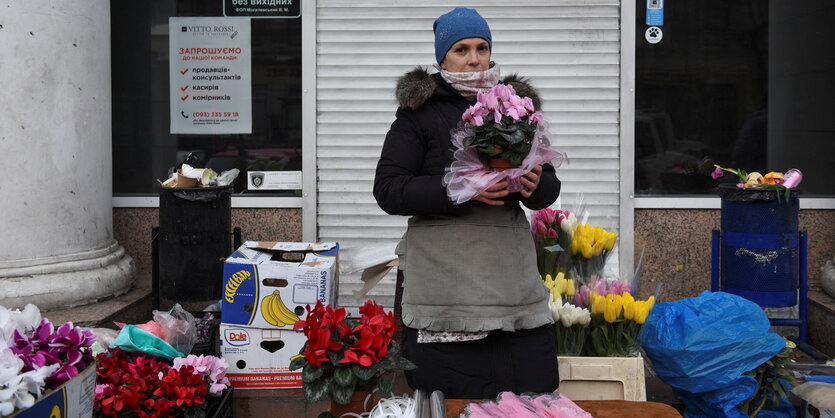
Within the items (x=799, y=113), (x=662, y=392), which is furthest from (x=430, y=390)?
(x=799, y=113)

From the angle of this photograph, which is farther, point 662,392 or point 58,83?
point 58,83

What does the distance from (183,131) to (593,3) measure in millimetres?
3360

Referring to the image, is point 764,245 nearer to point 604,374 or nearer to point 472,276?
point 604,374

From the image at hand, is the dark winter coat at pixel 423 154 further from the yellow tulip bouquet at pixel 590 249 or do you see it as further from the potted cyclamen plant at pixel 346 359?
the yellow tulip bouquet at pixel 590 249

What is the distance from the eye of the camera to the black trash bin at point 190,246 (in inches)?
190

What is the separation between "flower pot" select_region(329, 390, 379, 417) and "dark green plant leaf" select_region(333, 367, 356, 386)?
0.25 feet

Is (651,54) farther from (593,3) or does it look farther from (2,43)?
(2,43)

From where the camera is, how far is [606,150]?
238 inches

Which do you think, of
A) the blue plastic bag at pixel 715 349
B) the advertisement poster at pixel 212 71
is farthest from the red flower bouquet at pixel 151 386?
the advertisement poster at pixel 212 71

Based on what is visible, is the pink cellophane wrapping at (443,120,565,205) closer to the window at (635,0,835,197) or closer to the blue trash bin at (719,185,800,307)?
the blue trash bin at (719,185,800,307)

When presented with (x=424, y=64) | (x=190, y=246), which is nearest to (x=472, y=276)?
(x=190, y=246)

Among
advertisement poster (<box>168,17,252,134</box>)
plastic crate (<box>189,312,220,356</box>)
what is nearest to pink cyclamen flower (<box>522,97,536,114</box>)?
plastic crate (<box>189,312,220,356</box>)

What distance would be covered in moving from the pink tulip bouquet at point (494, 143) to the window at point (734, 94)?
3814mm

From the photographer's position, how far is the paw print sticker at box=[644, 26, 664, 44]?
602 centimetres
